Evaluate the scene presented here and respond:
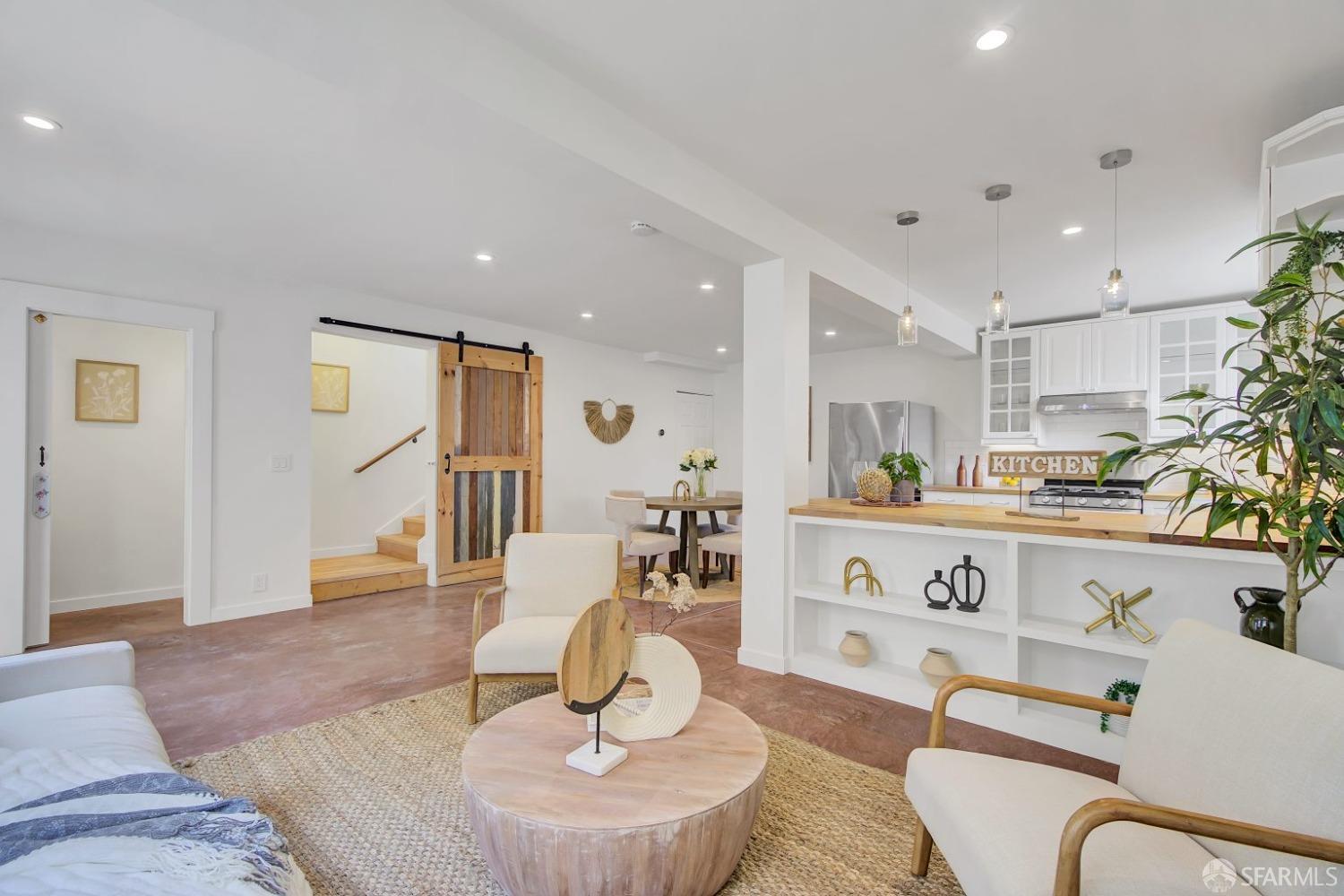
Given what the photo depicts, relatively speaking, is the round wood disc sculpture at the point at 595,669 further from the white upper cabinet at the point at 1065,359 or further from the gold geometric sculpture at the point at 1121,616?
the white upper cabinet at the point at 1065,359

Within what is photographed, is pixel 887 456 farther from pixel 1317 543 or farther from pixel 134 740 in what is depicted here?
pixel 134 740

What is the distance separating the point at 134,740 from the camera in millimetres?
1665

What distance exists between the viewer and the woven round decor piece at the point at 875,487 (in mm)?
3301

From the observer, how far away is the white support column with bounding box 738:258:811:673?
10.8 ft

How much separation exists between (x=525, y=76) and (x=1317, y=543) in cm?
256

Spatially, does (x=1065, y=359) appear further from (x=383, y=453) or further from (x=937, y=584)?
(x=383, y=453)

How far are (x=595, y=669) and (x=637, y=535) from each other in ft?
12.3

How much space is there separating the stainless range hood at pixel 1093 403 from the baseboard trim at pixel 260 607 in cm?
648

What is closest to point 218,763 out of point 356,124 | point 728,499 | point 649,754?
point 649,754

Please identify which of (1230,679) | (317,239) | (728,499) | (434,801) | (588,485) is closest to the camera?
(1230,679)

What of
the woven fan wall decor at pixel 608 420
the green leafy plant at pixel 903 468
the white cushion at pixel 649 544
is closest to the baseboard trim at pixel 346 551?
the woven fan wall decor at pixel 608 420

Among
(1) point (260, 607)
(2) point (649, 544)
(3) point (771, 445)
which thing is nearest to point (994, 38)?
(3) point (771, 445)

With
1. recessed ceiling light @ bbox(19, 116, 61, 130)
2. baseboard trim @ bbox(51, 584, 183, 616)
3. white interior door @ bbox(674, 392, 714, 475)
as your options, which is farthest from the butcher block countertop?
baseboard trim @ bbox(51, 584, 183, 616)

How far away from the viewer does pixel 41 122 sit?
238cm
